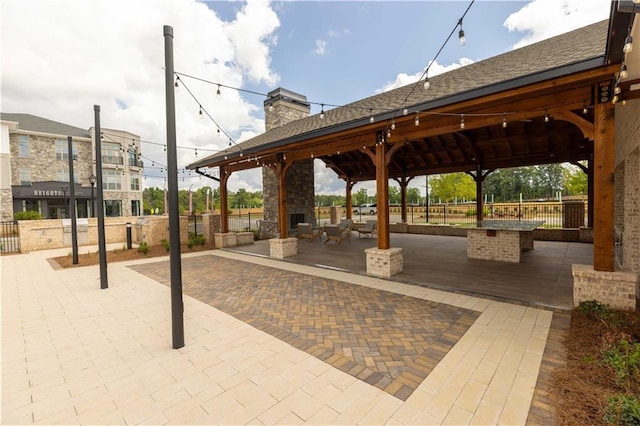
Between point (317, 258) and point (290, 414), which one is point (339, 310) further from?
point (317, 258)

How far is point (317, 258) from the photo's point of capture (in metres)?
8.73

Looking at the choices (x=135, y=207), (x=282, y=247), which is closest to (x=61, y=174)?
(x=135, y=207)

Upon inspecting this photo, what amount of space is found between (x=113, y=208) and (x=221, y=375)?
31.3 meters

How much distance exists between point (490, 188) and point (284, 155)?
163 ft

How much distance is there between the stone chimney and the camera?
14062 millimetres

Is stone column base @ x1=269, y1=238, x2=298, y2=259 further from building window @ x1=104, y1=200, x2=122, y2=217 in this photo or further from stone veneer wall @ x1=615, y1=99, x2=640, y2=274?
building window @ x1=104, y1=200, x2=122, y2=217

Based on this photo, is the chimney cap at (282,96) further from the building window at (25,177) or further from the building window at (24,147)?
the building window at (24,147)

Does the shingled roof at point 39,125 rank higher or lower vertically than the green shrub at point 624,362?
higher

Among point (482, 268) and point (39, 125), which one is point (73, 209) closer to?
point (482, 268)

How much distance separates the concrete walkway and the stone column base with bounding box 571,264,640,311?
0.68m

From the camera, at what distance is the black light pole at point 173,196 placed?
3.23m

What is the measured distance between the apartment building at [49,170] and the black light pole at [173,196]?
64.1 feet

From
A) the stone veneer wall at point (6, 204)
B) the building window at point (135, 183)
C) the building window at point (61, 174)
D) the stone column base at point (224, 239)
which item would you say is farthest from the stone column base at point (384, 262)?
the building window at point (135, 183)

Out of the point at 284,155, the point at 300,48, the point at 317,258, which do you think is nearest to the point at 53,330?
the point at 317,258
